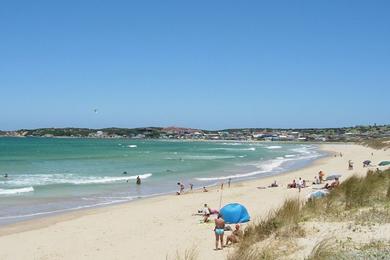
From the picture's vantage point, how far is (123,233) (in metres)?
15.3

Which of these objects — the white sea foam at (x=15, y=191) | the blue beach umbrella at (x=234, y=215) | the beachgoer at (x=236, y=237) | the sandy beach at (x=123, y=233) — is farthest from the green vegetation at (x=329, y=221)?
the white sea foam at (x=15, y=191)

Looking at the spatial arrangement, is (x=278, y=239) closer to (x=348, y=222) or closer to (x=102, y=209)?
(x=348, y=222)

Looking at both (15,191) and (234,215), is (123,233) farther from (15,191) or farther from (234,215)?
(15,191)

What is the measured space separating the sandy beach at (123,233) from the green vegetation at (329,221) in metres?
1.40

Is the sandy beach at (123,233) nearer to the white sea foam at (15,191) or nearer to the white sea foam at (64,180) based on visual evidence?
the white sea foam at (15,191)

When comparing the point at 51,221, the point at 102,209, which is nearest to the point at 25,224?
the point at 51,221

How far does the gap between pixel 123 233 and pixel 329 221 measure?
6.96 metres

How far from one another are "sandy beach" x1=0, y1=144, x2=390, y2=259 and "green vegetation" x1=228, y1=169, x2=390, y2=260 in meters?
1.40

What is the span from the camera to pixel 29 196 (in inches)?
997

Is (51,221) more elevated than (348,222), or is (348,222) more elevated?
Answer: (348,222)

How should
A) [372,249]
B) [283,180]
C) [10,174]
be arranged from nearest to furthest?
[372,249] < [283,180] < [10,174]

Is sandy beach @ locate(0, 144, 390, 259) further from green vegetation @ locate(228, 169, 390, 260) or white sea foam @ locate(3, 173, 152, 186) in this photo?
white sea foam @ locate(3, 173, 152, 186)

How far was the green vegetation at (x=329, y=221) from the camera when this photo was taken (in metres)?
7.89

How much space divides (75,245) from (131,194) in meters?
13.1
